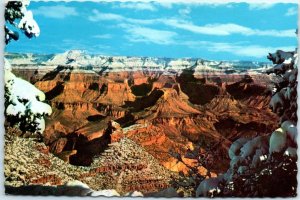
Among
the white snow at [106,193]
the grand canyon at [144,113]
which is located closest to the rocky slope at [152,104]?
the grand canyon at [144,113]

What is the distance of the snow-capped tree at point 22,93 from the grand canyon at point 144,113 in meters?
0.07

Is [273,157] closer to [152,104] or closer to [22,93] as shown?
[152,104]

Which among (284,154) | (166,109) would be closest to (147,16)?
(166,109)

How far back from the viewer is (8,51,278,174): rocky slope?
615 centimetres

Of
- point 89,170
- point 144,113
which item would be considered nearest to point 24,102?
point 89,170

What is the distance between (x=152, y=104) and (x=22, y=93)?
116 centimetres

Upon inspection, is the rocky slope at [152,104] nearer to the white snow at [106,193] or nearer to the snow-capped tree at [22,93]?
the snow-capped tree at [22,93]

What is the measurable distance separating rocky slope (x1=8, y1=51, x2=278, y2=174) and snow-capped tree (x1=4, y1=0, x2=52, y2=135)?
0.24ft

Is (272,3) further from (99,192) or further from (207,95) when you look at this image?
(99,192)

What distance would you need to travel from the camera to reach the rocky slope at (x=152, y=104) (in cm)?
615

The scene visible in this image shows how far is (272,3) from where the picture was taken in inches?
240

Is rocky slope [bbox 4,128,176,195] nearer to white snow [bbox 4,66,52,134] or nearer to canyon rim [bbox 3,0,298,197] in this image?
canyon rim [bbox 3,0,298,197]

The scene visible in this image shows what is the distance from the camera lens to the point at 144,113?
620 cm

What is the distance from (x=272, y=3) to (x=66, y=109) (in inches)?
80.6
